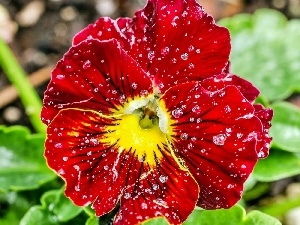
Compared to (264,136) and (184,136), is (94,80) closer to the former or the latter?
(184,136)

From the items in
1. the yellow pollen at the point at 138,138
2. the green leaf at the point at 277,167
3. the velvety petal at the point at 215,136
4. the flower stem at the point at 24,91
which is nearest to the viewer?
the velvety petal at the point at 215,136

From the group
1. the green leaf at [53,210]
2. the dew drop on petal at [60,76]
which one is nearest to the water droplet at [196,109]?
the dew drop on petal at [60,76]

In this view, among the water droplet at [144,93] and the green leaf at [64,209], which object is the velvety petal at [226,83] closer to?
the water droplet at [144,93]

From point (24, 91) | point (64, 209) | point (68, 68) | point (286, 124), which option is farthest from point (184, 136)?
point (24, 91)

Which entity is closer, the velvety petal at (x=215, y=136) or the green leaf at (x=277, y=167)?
the velvety petal at (x=215, y=136)

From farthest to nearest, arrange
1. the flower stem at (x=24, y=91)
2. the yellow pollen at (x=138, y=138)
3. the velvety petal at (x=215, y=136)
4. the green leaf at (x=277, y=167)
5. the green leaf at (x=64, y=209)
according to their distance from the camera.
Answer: the flower stem at (x=24, y=91)
the green leaf at (x=277, y=167)
the green leaf at (x=64, y=209)
the yellow pollen at (x=138, y=138)
the velvety petal at (x=215, y=136)

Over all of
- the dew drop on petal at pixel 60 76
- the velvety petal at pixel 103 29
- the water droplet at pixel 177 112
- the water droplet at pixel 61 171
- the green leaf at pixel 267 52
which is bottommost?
the green leaf at pixel 267 52

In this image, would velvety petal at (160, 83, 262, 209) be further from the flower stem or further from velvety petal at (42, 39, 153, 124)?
the flower stem

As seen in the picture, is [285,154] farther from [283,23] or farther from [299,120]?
[283,23]
